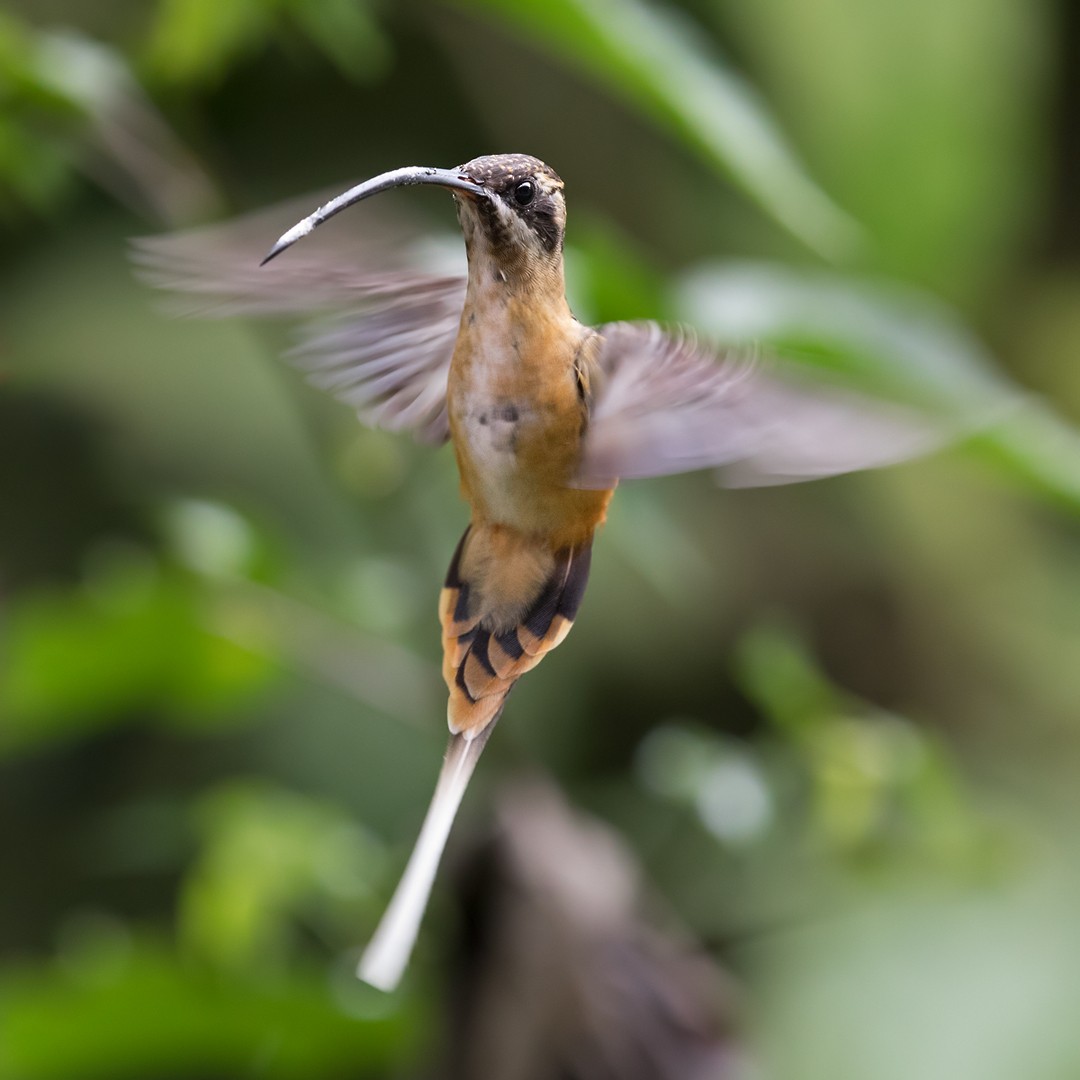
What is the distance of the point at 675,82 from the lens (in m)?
0.53

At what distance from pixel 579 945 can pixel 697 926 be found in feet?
2.72

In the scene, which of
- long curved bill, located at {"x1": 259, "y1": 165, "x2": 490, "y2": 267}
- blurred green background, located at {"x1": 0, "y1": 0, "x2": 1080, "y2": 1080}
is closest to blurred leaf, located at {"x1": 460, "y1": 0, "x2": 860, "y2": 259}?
blurred green background, located at {"x1": 0, "y1": 0, "x2": 1080, "y2": 1080}

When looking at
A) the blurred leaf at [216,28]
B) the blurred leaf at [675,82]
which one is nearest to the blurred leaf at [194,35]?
the blurred leaf at [216,28]

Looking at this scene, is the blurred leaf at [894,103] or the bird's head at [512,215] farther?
the blurred leaf at [894,103]

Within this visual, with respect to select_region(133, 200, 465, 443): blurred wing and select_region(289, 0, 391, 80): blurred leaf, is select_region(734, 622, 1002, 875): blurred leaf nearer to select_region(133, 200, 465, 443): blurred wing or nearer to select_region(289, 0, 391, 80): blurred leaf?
select_region(289, 0, 391, 80): blurred leaf

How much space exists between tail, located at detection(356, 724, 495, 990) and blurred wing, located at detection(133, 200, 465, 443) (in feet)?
0.29

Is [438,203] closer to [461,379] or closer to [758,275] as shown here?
[758,275]

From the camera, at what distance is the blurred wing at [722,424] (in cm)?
21

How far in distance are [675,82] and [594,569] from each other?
1.13 meters

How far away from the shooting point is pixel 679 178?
1697mm

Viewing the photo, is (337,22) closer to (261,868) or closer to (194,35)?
(194,35)

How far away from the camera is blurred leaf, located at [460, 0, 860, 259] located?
0.50m

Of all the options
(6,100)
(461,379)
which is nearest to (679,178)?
(6,100)

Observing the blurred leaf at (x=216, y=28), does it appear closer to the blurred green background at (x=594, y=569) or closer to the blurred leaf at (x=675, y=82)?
the blurred green background at (x=594, y=569)
